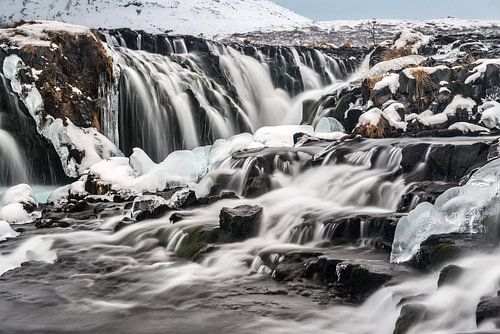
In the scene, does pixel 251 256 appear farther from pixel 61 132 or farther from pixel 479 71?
pixel 479 71

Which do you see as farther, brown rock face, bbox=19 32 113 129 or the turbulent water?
brown rock face, bbox=19 32 113 129

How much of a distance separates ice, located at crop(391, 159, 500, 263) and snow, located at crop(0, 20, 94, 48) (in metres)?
13.8

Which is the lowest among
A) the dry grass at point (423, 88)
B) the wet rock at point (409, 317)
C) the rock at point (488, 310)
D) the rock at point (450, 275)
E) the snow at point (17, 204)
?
the snow at point (17, 204)

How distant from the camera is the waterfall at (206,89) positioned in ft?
57.5

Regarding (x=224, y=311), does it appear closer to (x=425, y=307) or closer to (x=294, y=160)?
(x=425, y=307)

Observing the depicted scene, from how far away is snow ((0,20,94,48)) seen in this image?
53.3ft

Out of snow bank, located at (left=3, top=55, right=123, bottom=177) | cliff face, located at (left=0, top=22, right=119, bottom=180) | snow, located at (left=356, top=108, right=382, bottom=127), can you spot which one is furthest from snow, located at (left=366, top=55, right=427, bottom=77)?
snow bank, located at (left=3, top=55, right=123, bottom=177)

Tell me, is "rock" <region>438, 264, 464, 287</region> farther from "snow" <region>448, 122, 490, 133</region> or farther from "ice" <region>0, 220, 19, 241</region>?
"snow" <region>448, 122, 490, 133</region>

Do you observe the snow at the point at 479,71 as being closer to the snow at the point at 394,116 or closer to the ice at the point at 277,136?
the snow at the point at 394,116

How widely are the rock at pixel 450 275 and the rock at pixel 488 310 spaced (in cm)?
75

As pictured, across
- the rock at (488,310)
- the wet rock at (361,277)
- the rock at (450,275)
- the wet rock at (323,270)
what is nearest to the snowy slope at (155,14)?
the wet rock at (323,270)

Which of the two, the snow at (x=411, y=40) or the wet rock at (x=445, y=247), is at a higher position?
the snow at (x=411, y=40)

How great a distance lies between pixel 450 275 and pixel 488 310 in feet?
3.09

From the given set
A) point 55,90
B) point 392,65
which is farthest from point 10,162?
point 392,65
